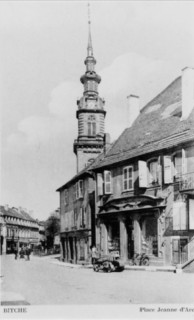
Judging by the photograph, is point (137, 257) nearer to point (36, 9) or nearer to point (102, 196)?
point (102, 196)

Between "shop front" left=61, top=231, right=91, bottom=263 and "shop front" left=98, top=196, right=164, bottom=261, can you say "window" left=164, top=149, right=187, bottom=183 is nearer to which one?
"shop front" left=98, top=196, right=164, bottom=261

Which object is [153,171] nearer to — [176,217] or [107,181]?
[176,217]

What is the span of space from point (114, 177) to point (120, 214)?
2.08 meters

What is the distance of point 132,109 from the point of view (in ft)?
84.7

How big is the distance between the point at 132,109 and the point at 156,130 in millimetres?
4546

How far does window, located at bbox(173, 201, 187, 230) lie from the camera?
58.3 ft

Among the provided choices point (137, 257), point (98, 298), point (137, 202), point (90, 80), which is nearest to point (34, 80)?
point (98, 298)

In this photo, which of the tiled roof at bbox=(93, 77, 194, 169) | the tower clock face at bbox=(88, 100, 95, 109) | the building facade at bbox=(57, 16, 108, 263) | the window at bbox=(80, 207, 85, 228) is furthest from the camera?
the tower clock face at bbox=(88, 100, 95, 109)

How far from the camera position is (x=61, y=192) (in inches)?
1460

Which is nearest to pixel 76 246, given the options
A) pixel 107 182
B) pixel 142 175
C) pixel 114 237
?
pixel 114 237

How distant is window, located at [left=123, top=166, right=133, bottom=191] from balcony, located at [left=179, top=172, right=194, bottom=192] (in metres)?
3.89

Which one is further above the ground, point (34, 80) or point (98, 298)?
point (34, 80)

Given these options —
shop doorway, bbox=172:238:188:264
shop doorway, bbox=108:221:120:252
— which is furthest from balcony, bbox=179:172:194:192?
shop doorway, bbox=108:221:120:252

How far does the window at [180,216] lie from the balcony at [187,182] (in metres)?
0.74
